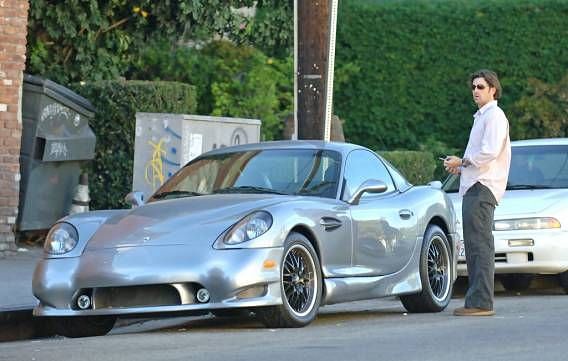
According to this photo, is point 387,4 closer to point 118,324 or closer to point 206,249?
point 118,324

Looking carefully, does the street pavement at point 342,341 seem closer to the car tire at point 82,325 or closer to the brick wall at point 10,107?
the car tire at point 82,325

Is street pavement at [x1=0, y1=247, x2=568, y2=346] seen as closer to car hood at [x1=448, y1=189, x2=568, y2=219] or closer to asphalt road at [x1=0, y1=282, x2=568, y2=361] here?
asphalt road at [x1=0, y1=282, x2=568, y2=361]

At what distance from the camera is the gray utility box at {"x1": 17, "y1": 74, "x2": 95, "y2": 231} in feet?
54.6

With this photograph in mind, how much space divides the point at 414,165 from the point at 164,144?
7.86 metres

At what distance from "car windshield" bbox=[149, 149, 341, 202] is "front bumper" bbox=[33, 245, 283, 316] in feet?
3.56

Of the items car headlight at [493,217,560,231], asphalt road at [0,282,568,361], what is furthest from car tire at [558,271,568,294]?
asphalt road at [0,282,568,361]

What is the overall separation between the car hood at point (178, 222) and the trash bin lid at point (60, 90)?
20.3 ft

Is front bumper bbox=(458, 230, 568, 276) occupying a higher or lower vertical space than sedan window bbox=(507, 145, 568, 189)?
lower

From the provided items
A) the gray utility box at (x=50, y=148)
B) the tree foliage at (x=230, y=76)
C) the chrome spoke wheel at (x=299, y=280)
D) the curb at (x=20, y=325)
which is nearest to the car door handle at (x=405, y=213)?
the chrome spoke wheel at (x=299, y=280)

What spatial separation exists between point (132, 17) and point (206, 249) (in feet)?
35.9

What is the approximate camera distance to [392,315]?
1205cm

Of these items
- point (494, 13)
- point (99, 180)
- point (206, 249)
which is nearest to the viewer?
point (206, 249)

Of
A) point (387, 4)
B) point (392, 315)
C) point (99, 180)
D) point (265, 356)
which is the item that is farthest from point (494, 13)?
Answer: point (265, 356)

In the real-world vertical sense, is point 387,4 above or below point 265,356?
above
